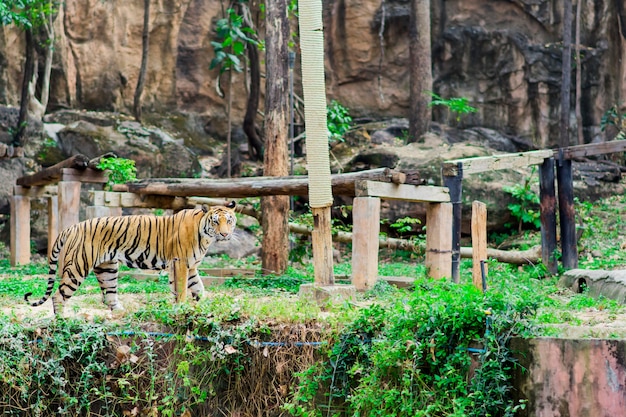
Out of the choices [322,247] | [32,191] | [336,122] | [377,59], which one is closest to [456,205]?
[322,247]

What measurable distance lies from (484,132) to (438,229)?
1129 cm

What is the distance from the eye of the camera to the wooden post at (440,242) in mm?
10859

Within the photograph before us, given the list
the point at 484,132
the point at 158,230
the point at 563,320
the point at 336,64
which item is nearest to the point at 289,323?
the point at 563,320

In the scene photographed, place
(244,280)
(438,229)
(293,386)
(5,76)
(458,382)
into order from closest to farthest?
(458,382) → (293,386) → (438,229) → (244,280) → (5,76)

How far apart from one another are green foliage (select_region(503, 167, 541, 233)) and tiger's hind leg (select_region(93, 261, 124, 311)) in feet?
31.9

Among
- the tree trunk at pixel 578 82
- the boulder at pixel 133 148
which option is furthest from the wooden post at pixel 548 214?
the boulder at pixel 133 148

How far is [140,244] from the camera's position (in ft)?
29.3

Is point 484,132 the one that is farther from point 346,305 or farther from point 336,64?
point 346,305

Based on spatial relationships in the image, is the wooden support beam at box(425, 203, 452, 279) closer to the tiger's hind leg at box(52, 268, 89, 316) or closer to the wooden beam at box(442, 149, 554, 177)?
the wooden beam at box(442, 149, 554, 177)

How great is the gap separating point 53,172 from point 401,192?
6.48 m

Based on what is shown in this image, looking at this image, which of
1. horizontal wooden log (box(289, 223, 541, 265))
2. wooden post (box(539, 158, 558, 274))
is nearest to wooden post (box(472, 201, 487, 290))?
wooden post (box(539, 158, 558, 274))

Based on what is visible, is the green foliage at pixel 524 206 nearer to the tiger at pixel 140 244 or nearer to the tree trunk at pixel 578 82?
the tree trunk at pixel 578 82

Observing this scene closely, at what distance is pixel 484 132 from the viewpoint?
21578 millimetres

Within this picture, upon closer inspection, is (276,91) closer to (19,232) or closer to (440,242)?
(440,242)
